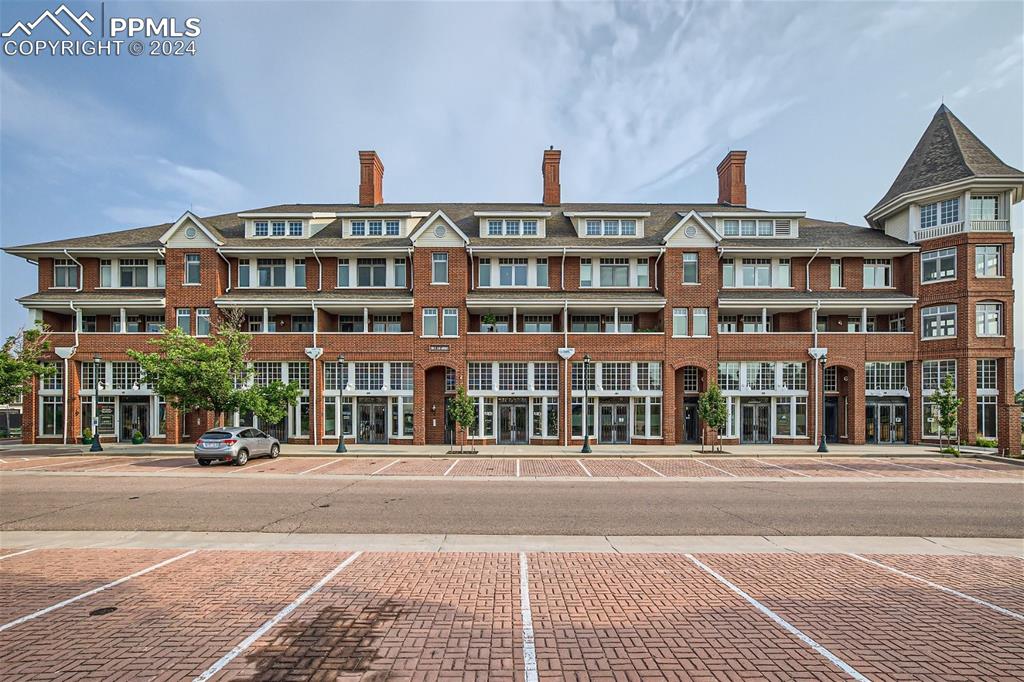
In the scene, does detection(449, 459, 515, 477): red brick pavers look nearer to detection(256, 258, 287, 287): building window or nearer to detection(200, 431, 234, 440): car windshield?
detection(200, 431, 234, 440): car windshield

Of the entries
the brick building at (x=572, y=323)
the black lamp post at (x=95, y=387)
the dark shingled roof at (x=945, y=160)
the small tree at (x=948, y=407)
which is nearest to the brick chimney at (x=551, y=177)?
the brick building at (x=572, y=323)

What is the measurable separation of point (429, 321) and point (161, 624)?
78.2ft

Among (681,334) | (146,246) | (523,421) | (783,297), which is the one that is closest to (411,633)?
(523,421)

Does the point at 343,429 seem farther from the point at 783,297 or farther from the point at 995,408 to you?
the point at 995,408

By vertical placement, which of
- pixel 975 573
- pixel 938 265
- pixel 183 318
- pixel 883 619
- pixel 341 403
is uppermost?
pixel 938 265

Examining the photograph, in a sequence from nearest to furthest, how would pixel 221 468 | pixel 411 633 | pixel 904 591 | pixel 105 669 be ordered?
pixel 105 669, pixel 411 633, pixel 904 591, pixel 221 468

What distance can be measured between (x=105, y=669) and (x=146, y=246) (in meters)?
32.9

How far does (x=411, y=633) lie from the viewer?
6.15 m

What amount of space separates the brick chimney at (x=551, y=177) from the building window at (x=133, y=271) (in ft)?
89.1

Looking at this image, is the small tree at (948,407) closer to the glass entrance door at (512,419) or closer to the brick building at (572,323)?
the brick building at (572,323)

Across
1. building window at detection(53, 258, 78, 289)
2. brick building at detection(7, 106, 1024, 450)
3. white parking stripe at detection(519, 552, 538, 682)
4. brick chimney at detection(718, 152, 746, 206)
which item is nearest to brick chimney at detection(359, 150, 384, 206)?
brick building at detection(7, 106, 1024, 450)

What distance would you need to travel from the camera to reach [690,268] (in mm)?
30188

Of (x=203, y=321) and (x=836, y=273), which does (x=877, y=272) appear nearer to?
(x=836, y=273)

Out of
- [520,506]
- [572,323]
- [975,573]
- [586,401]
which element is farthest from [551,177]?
[975,573]
